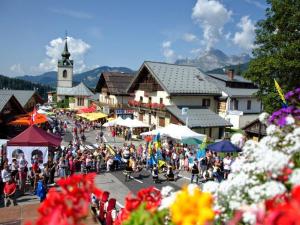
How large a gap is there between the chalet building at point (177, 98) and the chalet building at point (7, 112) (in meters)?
15.3

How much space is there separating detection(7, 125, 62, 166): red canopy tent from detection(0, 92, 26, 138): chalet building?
10.2m

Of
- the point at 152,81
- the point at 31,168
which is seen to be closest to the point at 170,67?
the point at 152,81

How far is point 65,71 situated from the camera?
387ft

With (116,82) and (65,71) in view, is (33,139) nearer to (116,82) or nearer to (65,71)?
(116,82)

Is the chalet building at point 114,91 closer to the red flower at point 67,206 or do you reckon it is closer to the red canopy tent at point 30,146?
the red canopy tent at point 30,146

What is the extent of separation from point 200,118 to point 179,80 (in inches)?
244

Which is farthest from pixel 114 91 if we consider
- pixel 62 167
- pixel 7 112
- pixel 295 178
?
pixel 295 178

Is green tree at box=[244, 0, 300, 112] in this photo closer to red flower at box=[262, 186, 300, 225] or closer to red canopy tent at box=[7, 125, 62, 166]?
red canopy tent at box=[7, 125, 62, 166]

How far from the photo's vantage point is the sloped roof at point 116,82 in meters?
56.8

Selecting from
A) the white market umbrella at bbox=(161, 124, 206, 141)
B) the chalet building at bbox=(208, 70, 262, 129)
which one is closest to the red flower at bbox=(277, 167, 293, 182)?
the white market umbrella at bbox=(161, 124, 206, 141)

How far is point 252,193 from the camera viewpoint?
3.44 m

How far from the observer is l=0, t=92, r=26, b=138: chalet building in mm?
28797

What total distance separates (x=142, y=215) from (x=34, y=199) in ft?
48.3

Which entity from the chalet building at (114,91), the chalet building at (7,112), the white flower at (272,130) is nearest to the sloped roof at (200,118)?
the chalet building at (7,112)
